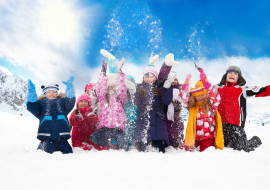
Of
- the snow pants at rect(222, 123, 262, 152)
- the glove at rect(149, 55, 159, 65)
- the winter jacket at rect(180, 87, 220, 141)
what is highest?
the glove at rect(149, 55, 159, 65)

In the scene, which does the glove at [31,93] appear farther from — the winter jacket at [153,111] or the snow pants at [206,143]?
the snow pants at [206,143]

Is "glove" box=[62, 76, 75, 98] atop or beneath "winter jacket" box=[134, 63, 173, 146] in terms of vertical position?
atop

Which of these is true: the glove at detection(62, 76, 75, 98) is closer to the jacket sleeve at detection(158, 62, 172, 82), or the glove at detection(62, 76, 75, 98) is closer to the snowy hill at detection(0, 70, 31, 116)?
the jacket sleeve at detection(158, 62, 172, 82)

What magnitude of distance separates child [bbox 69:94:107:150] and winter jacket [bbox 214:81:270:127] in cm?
338

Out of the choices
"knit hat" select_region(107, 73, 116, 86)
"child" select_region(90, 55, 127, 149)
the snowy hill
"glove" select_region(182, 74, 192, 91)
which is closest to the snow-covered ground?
"child" select_region(90, 55, 127, 149)

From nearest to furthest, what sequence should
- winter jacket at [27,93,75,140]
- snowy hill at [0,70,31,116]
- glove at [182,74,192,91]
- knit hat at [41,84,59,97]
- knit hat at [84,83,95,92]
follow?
winter jacket at [27,93,75,140] < glove at [182,74,192,91] < knit hat at [41,84,59,97] < knit hat at [84,83,95,92] < snowy hill at [0,70,31,116]

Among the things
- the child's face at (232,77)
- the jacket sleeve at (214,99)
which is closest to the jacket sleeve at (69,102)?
the jacket sleeve at (214,99)

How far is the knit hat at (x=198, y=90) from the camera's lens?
15.6 ft

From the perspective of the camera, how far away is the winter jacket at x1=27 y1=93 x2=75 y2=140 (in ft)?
15.5

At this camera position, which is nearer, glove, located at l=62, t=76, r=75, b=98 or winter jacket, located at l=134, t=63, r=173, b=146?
winter jacket, located at l=134, t=63, r=173, b=146

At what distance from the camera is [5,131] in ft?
27.3

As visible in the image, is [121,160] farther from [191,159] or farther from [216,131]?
[216,131]

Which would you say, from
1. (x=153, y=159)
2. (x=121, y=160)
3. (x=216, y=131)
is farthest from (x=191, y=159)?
(x=216, y=131)

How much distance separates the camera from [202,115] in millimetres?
4750
